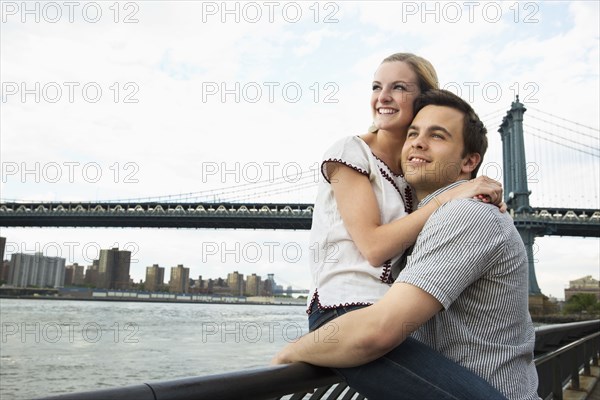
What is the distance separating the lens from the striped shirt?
985 millimetres

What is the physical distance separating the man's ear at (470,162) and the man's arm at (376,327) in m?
0.36

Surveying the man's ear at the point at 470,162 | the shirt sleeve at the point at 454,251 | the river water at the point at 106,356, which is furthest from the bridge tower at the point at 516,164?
the shirt sleeve at the point at 454,251

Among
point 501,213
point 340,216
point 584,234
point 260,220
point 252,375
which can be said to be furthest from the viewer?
point 584,234

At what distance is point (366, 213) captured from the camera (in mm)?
1150

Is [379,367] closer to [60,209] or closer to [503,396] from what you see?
[503,396]

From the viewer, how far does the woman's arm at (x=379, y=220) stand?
43.6 inches

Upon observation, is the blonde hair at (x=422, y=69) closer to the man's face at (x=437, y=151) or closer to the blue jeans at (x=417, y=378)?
the man's face at (x=437, y=151)

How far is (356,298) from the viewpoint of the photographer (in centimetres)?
110

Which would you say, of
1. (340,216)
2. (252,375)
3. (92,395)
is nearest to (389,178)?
(340,216)

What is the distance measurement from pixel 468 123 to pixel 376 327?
0.47m

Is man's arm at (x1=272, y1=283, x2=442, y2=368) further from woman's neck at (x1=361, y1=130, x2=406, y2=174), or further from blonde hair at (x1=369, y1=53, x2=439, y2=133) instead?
blonde hair at (x1=369, y1=53, x2=439, y2=133)

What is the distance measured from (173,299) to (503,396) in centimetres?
6632

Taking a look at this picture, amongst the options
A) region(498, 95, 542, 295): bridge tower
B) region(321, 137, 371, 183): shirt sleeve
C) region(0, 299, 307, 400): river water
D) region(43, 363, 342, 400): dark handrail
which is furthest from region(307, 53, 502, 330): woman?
region(498, 95, 542, 295): bridge tower

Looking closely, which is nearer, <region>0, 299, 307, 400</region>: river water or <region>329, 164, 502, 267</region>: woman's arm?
<region>329, 164, 502, 267</region>: woman's arm
